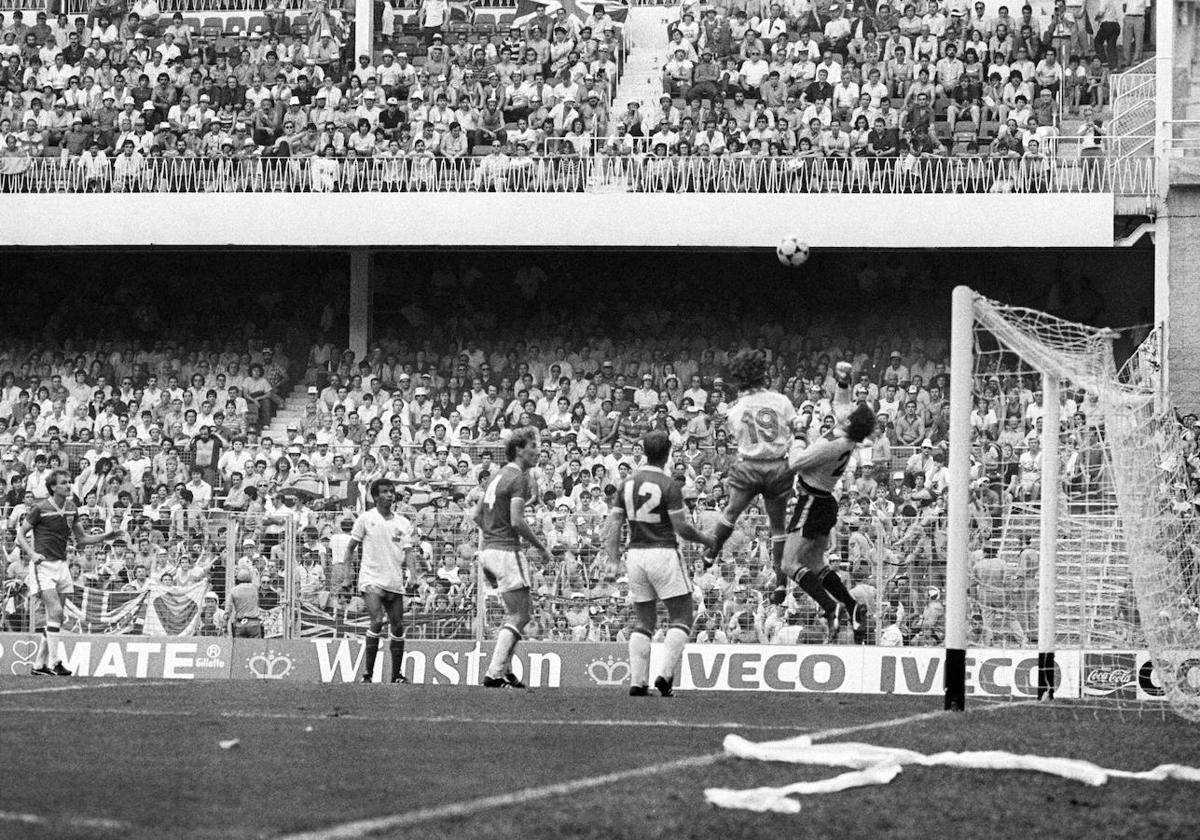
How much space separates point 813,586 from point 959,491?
7.43 feet

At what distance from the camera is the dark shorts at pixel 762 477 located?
13422 millimetres

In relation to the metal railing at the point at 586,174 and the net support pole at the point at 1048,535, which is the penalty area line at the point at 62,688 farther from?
the metal railing at the point at 586,174

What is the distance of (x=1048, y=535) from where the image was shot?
1378 centimetres

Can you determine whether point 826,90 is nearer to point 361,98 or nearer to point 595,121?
point 595,121

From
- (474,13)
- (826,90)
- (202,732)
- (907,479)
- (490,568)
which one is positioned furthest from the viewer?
(474,13)

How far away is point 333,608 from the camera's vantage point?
68.4ft

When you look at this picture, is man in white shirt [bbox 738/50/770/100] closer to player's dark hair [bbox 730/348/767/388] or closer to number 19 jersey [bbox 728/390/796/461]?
player's dark hair [bbox 730/348/767/388]

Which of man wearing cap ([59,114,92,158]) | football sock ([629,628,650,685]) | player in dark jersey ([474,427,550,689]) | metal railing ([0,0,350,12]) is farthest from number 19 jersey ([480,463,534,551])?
metal railing ([0,0,350,12])

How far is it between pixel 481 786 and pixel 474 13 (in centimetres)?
2955

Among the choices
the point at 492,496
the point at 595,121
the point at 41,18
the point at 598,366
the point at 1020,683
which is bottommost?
the point at 1020,683

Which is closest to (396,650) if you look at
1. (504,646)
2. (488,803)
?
(504,646)

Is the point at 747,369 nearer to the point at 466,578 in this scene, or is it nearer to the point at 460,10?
the point at 466,578

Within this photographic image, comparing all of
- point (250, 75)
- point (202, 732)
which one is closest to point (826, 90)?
point (250, 75)

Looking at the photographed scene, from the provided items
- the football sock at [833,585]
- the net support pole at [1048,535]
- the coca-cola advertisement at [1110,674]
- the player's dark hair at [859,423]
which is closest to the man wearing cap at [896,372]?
the coca-cola advertisement at [1110,674]
